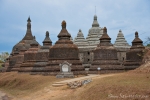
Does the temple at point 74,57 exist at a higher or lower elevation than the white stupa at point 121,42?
lower

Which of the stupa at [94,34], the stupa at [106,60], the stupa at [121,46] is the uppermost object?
the stupa at [94,34]

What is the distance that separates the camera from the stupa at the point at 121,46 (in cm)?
4873

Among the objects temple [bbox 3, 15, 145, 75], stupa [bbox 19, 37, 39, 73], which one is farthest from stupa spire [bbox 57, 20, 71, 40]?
stupa [bbox 19, 37, 39, 73]

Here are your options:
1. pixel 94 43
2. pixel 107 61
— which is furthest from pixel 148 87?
pixel 94 43

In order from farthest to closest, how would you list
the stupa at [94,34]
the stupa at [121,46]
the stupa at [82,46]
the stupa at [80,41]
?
the stupa at [94,34] < the stupa at [80,41] < the stupa at [121,46] < the stupa at [82,46]

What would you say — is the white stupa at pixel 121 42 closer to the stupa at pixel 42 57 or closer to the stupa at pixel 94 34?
the stupa at pixel 94 34

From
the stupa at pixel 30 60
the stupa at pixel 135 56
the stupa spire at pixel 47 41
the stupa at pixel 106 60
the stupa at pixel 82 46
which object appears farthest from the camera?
the stupa at pixel 82 46

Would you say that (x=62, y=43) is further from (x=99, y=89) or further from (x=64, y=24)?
(x=99, y=89)

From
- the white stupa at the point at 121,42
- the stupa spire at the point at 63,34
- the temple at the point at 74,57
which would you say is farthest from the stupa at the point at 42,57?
the white stupa at the point at 121,42

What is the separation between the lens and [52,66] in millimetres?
33750

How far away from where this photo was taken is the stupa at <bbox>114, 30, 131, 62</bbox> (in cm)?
4873

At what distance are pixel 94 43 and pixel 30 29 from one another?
16916 millimetres

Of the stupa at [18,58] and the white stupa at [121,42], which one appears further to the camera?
the stupa at [18,58]

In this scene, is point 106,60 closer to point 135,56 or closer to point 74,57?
point 74,57
